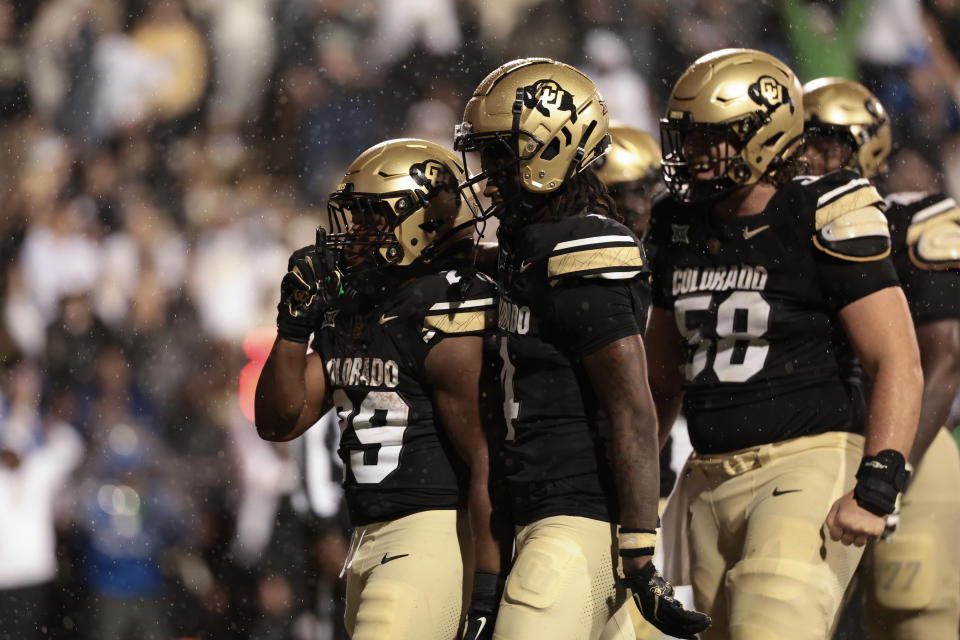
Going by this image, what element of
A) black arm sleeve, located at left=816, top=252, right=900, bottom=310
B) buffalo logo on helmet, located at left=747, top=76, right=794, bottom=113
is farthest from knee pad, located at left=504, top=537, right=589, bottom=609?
buffalo logo on helmet, located at left=747, top=76, right=794, bottom=113

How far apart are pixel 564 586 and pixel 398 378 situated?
2.08ft

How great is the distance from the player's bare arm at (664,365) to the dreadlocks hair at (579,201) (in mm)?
502

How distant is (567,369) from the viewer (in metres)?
2.33

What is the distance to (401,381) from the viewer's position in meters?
2.59

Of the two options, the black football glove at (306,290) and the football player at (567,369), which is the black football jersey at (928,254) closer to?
the football player at (567,369)

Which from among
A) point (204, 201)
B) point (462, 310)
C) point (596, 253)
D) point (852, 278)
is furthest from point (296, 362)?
point (204, 201)

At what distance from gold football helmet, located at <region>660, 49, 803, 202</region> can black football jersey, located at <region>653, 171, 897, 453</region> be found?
105 millimetres

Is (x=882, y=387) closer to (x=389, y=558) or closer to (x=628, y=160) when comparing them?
(x=389, y=558)

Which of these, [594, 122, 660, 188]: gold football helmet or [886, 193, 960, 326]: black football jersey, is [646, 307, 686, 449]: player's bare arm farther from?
[594, 122, 660, 188]: gold football helmet

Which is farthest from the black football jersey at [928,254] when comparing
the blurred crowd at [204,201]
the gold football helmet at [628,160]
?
the blurred crowd at [204,201]

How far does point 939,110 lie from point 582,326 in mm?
4357

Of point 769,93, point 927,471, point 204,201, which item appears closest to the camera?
point 769,93

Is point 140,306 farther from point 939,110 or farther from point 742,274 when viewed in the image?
point 939,110

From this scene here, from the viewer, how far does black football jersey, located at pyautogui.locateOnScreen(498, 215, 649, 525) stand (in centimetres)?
227
